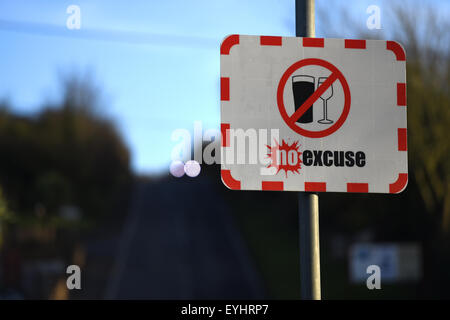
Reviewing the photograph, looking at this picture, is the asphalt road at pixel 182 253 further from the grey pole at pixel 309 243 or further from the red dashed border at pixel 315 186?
the red dashed border at pixel 315 186

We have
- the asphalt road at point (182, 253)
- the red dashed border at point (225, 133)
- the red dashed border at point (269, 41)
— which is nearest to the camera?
the red dashed border at point (225, 133)

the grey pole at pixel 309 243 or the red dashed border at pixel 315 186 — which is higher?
the red dashed border at pixel 315 186

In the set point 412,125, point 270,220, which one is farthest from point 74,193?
point 412,125

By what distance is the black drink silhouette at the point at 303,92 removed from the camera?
3277 mm

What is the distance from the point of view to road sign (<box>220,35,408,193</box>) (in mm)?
3229

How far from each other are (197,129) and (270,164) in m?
1.46

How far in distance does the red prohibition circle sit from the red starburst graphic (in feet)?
0.37

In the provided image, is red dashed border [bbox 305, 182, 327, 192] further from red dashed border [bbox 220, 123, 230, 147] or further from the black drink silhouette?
red dashed border [bbox 220, 123, 230, 147]

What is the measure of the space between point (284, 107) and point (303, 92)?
149 millimetres

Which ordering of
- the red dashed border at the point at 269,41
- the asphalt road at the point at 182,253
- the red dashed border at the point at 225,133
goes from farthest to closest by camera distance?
the asphalt road at the point at 182,253 → the red dashed border at the point at 269,41 → the red dashed border at the point at 225,133

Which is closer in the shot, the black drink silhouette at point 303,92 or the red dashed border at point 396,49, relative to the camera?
the black drink silhouette at point 303,92

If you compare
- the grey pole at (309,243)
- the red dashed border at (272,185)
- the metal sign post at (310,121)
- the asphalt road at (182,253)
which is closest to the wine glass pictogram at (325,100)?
the metal sign post at (310,121)

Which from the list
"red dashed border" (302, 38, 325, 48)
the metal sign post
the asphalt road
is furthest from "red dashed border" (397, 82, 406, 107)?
the asphalt road

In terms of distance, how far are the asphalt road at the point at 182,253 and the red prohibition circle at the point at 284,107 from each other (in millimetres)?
28134
